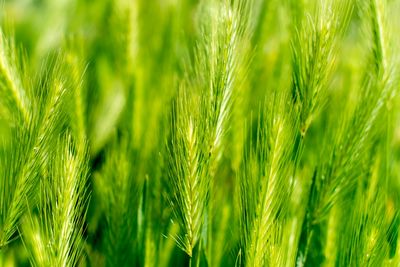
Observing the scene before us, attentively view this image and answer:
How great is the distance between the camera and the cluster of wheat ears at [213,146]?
48cm

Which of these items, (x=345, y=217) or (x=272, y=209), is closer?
(x=272, y=209)

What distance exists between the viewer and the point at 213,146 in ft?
1.62

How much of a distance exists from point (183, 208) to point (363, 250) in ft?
0.46

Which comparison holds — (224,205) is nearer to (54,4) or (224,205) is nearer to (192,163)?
(192,163)

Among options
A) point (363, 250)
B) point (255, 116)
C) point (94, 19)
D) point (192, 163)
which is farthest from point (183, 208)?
point (94, 19)

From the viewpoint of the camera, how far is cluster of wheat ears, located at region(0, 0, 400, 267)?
482mm

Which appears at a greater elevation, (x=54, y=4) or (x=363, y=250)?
(x=54, y=4)

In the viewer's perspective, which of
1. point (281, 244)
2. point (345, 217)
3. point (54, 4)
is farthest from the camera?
point (54, 4)

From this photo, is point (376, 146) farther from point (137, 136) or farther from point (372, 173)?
point (137, 136)

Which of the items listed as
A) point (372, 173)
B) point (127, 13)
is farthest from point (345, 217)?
point (127, 13)

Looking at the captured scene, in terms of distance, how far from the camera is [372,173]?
604mm

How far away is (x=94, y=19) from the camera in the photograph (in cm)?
94

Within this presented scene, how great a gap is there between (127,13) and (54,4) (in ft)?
0.81

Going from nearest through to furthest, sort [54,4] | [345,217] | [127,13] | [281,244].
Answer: [281,244] → [345,217] → [127,13] → [54,4]
